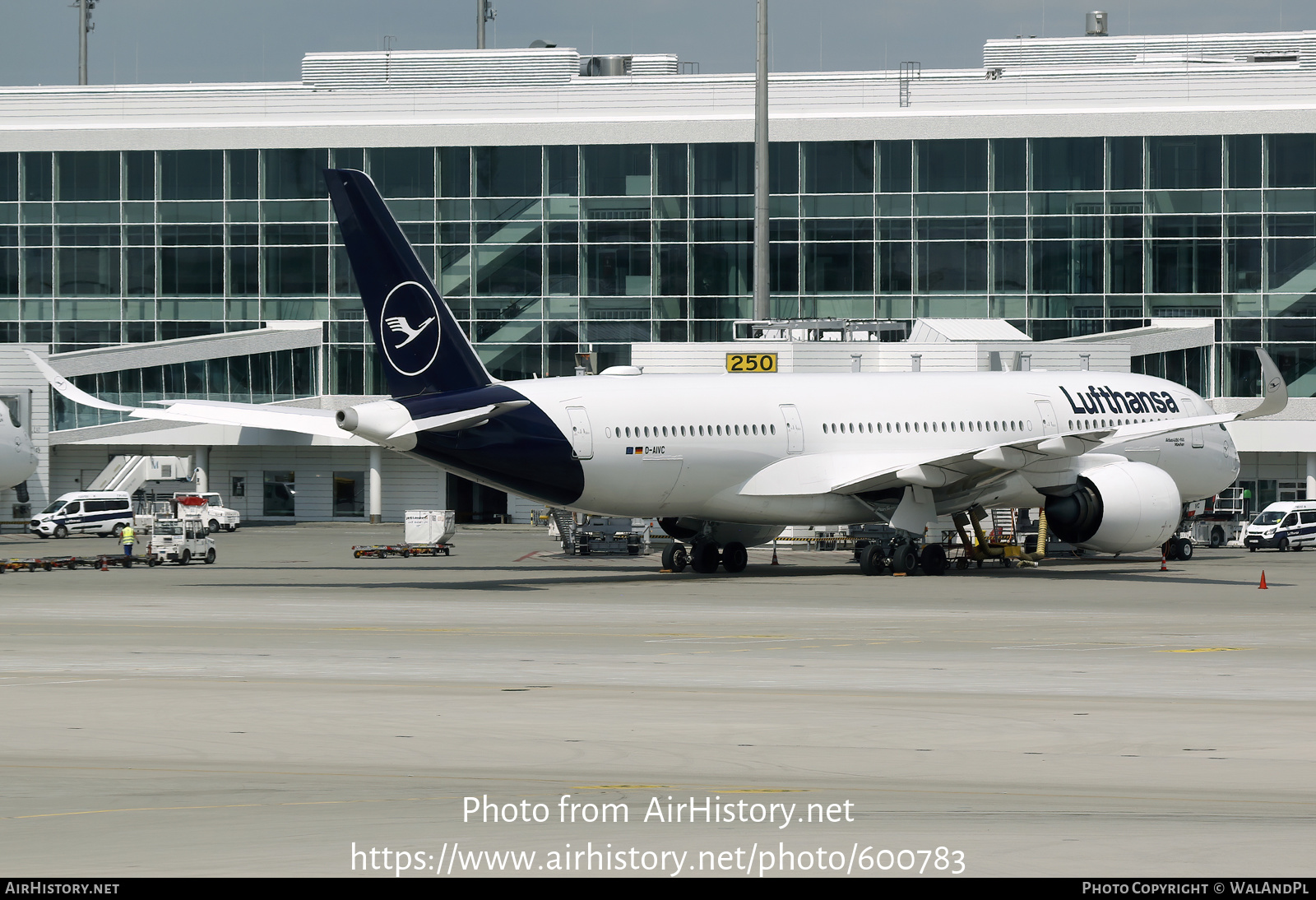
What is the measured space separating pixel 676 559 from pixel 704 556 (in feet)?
2.31

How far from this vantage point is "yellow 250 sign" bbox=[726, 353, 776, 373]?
58.8 metres

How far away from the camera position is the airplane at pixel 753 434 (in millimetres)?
37562

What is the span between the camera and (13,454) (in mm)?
66438

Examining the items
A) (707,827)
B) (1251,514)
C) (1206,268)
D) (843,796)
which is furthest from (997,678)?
(1206,268)

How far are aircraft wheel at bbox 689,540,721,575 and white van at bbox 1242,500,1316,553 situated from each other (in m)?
23.1

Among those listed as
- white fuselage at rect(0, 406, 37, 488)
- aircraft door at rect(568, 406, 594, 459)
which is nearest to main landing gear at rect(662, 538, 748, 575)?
aircraft door at rect(568, 406, 594, 459)

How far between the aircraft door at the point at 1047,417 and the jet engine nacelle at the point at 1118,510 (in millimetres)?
2504

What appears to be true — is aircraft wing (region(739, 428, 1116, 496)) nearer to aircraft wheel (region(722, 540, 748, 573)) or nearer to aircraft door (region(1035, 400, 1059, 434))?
aircraft wheel (region(722, 540, 748, 573))

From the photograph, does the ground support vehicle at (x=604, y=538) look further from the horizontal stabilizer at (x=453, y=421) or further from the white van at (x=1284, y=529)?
the white van at (x=1284, y=529)

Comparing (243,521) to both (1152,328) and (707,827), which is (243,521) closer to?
(1152,328)

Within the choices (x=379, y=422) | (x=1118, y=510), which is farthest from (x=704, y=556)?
(x=379, y=422)

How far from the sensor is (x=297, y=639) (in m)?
26.7

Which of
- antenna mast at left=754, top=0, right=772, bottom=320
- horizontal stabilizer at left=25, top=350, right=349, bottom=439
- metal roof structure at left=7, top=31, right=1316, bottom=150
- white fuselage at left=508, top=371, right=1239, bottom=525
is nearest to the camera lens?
horizontal stabilizer at left=25, top=350, right=349, bottom=439

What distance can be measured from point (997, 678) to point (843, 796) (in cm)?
847
